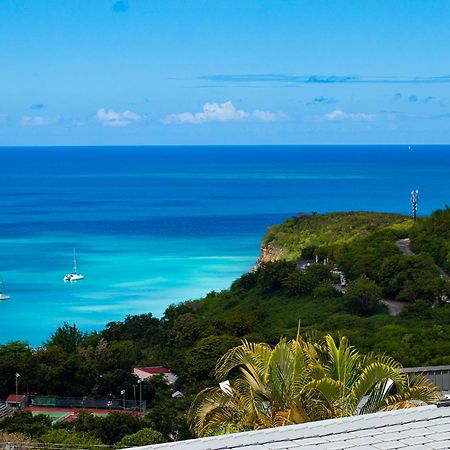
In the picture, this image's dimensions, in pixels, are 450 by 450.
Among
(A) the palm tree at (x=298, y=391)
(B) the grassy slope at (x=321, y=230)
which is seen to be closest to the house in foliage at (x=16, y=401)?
(A) the palm tree at (x=298, y=391)

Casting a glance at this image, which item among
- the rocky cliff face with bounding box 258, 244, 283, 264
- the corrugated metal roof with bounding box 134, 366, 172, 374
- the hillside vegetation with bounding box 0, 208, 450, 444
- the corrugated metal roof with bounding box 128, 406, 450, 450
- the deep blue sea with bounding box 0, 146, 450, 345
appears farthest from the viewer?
the rocky cliff face with bounding box 258, 244, 283, 264

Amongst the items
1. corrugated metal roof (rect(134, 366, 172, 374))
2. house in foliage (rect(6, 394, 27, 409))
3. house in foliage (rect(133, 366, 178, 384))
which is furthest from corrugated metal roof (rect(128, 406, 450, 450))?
corrugated metal roof (rect(134, 366, 172, 374))

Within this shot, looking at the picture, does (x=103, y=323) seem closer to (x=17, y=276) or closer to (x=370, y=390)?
(x=17, y=276)

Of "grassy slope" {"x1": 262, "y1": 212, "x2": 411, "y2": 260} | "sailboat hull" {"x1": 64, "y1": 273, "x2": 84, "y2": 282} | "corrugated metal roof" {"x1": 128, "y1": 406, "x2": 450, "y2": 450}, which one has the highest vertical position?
"grassy slope" {"x1": 262, "y1": 212, "x2": 411, "y2": 260}

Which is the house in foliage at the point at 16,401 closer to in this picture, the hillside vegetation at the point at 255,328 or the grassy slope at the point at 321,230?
Answer: the hillside vegetation at the point at 255,328

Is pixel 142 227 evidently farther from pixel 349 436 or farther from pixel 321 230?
pixel 349 436

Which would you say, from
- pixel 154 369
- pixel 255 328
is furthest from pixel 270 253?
pixel 154 369

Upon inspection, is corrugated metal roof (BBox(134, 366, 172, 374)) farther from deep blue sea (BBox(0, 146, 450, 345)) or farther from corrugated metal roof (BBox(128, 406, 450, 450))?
corrugated metal roof (BBox(128, 406, 450, 450))
